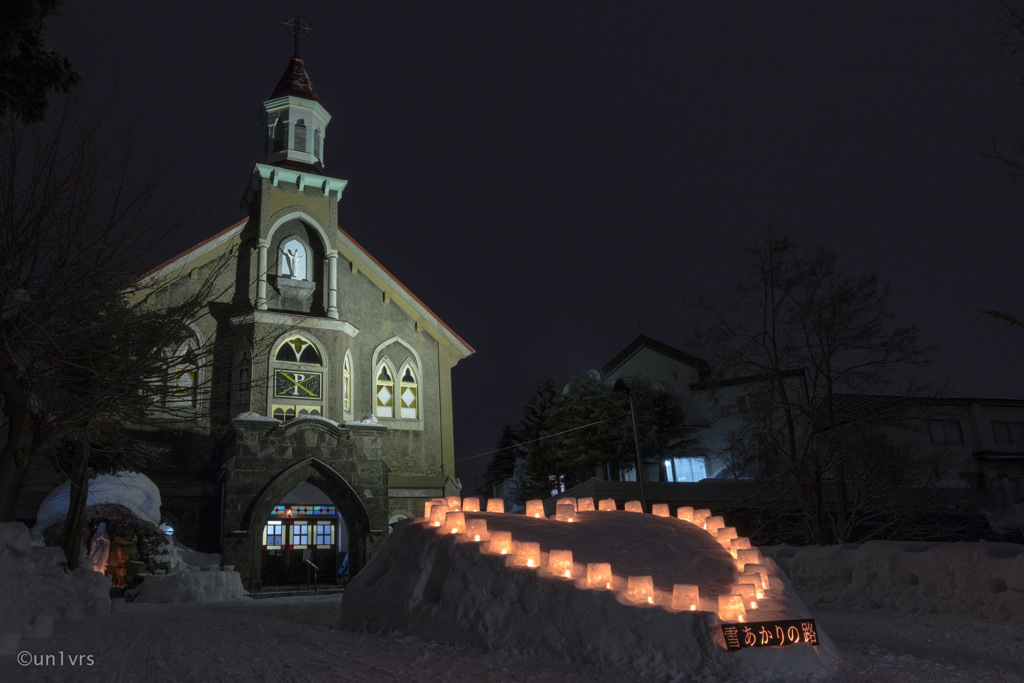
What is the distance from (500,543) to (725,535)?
3323 millimetres

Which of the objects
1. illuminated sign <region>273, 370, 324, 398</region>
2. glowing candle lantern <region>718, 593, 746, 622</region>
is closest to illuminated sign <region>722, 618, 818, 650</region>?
glowing candle lantern <region>718, 593, 746, 622</region>

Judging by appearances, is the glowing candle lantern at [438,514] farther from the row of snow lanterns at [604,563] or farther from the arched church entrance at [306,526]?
the arched church entrance at [306,526]

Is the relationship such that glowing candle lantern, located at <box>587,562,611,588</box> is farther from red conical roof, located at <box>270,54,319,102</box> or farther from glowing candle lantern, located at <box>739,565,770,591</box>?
red conical roof, located at <box>270,54,319,102</box>

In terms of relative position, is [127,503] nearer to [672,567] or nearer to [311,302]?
[311,302]

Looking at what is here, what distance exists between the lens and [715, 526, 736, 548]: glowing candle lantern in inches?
351

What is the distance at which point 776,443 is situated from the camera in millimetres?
14766

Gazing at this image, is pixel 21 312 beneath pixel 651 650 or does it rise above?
above

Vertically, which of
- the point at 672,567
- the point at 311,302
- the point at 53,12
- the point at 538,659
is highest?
the point at 311,302

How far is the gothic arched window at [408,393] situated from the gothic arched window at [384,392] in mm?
332

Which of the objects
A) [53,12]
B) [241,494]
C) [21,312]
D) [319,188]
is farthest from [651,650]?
[319,188]

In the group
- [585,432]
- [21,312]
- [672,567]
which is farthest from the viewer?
[585,432]

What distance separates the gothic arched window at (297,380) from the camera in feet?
67.1

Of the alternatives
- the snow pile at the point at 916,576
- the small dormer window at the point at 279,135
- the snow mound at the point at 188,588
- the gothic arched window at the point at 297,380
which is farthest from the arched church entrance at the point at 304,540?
the snow pile at the point at 916,576

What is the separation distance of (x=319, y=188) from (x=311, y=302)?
4251 millimetres
